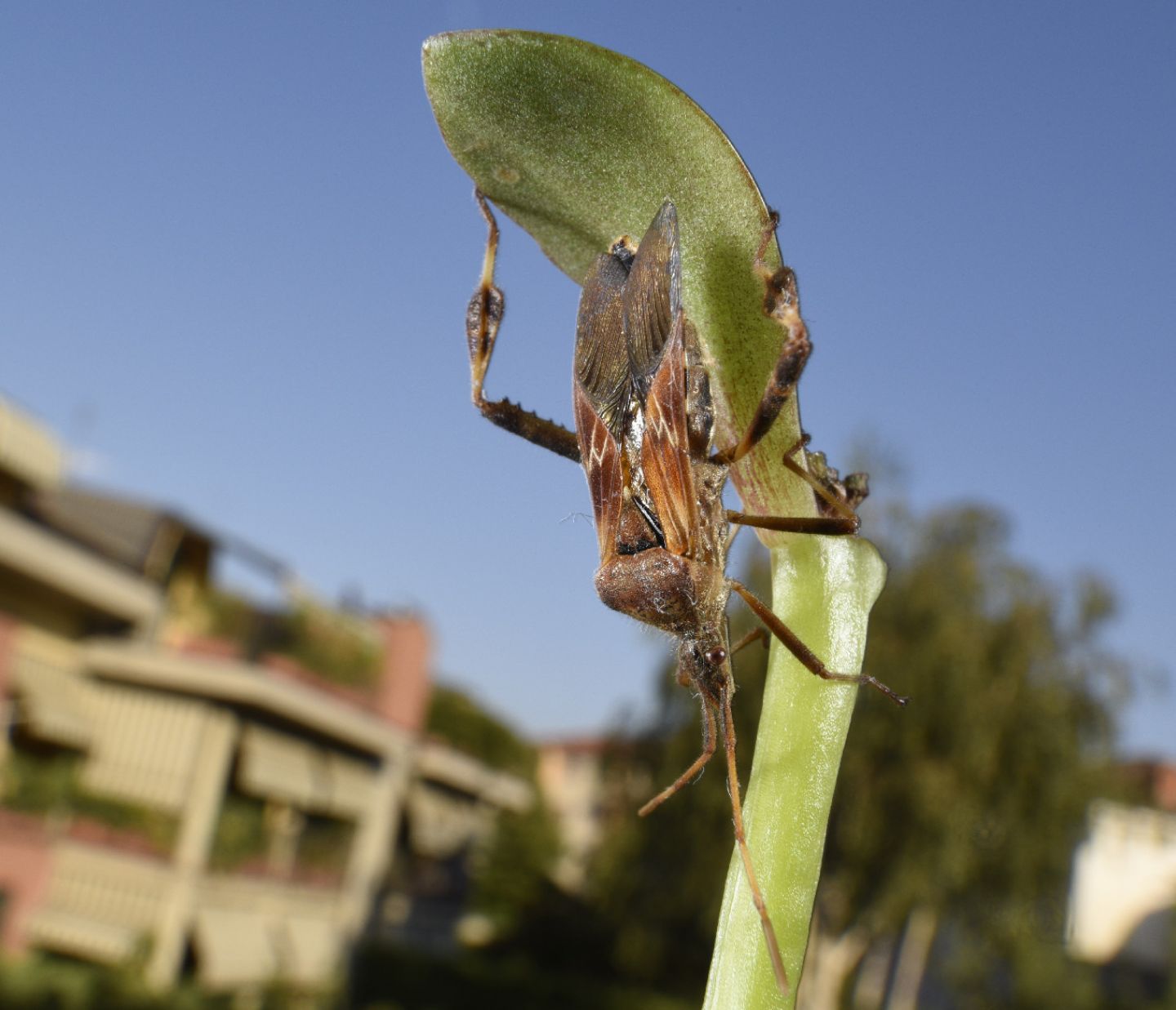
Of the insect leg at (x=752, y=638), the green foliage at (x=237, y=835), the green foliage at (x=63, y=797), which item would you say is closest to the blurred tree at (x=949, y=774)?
the green foliage at (x=237, y=835)

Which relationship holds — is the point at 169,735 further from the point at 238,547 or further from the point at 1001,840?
the point at 1001,840

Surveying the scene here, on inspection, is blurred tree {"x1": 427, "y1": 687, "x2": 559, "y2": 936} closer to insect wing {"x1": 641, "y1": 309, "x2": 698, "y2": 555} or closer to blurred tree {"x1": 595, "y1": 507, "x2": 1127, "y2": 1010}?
blurred tree {"x1": 595, "y1": 507, "x2": 1127, "y2": 1010}

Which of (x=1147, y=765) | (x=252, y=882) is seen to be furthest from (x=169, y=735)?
(x=1147, y=765)

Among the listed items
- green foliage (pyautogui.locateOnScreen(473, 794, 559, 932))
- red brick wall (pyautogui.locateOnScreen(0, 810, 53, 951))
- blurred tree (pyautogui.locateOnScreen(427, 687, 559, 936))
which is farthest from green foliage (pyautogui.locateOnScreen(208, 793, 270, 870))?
green foliage (pyautogui.locateOnScreen(473, 794, 559, 932))

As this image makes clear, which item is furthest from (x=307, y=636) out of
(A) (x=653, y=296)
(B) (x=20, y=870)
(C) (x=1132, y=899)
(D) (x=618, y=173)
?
(D) (x=618, y=173)

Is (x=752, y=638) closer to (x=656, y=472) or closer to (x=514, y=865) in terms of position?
(x=656, y=472)

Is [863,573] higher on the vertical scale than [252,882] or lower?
higher
